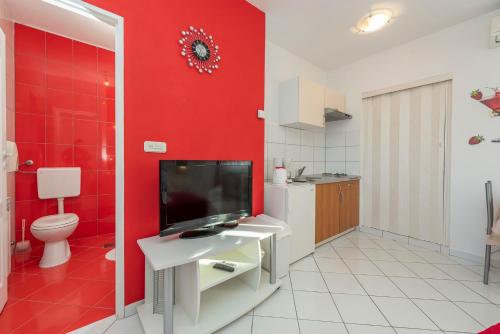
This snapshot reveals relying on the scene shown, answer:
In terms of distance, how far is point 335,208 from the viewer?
8.78ft

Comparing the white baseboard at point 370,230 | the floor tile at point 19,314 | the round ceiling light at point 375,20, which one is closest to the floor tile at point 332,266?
the white baseboard at point 370,230

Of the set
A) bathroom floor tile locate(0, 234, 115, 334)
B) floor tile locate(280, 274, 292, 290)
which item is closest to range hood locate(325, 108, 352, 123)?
floor tile locate(280, 274, 292, 290)

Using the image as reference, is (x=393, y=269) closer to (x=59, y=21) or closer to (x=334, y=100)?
(x=334, y=100)

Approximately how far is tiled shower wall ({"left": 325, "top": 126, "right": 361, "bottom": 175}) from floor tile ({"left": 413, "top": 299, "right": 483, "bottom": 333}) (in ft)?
6.21

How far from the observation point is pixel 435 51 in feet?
7.92

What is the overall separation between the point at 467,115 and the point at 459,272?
1.63 meters

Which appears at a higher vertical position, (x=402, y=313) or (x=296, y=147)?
(x=296, y=147)

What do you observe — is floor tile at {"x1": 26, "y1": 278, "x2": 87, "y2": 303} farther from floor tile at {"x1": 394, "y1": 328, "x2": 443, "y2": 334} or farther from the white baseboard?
the white baseboard

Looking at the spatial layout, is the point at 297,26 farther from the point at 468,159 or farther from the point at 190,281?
the point at 190,281

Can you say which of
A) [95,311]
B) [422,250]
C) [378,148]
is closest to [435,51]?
[378,148]

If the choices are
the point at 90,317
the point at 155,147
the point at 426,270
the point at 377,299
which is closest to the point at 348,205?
the point at 426,270

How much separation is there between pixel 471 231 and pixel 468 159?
78cm

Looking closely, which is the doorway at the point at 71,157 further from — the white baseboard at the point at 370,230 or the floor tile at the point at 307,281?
the white baseboard at the point at 370,230

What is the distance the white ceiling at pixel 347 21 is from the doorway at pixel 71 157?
5.52ft
